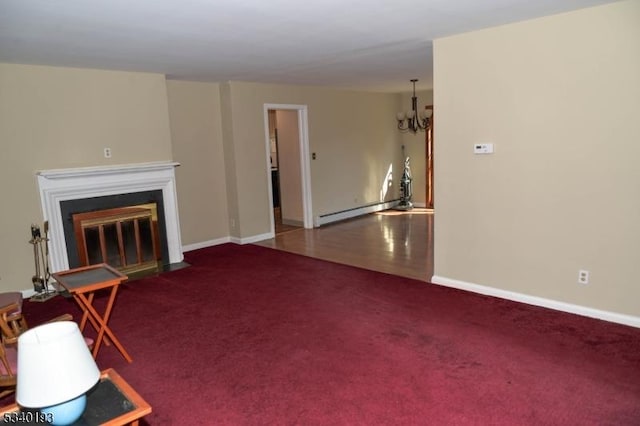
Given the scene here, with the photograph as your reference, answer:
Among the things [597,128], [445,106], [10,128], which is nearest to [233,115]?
[10,128]

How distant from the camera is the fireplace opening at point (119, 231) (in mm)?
4695

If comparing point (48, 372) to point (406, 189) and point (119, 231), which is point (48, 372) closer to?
point (119, 231)

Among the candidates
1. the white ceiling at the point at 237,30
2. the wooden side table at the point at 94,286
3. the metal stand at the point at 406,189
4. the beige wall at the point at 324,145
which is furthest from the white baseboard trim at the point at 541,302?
the metal stand at the point at 406,189

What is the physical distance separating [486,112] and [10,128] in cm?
444

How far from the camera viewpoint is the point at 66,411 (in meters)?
1.54

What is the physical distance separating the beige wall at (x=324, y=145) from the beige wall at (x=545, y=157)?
119 inches

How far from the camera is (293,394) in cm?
253

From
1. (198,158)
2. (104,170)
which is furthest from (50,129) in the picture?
(198,158)

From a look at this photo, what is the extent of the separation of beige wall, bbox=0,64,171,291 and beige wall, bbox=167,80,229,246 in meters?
0.65

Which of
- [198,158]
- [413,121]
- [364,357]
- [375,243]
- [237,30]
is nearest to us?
[364,357]

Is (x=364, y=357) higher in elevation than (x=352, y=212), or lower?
lower

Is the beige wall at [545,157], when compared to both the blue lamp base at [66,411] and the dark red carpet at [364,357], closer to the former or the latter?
the dark red carpet at [364,357]

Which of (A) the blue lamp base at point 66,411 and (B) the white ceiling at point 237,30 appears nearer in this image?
(A) the blue lamp base at point 66,411

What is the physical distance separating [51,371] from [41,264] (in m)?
3.65
